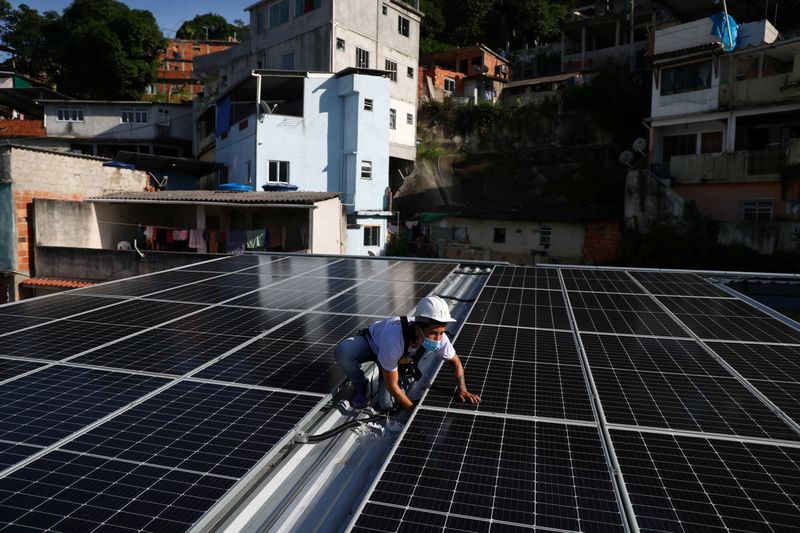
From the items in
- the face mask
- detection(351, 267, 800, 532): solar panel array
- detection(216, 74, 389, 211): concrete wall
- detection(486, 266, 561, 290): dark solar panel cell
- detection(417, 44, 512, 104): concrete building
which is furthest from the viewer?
detection(417, 44, 512, 104): concrete building

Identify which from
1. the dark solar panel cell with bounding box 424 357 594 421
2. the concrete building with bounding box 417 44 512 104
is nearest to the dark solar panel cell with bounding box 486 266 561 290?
the dark solar panel cell with bounding box 424 357 594 421

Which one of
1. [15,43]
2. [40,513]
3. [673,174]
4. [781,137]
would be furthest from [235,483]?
[15,43]

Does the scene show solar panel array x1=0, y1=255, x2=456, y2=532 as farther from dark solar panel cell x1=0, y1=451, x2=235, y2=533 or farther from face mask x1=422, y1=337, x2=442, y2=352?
face mask x1=422, y1=337, x2=442, y2=352

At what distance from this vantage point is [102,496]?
339 cm

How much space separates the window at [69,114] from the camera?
49.7 m

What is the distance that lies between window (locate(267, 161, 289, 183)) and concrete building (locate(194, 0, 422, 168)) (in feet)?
28.4

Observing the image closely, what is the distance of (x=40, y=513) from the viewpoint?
10.6ft

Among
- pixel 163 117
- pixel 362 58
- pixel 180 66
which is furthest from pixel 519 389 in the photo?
pixel 180 66

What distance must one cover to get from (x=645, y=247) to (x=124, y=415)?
32.0m

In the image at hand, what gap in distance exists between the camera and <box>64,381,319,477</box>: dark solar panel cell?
3.87 metres

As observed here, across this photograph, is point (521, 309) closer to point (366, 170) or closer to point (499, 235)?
point (499, 235)

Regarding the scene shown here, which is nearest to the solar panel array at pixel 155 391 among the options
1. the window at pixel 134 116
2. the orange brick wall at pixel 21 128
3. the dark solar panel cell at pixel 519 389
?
the dark solar panel cell at pixel 519 389

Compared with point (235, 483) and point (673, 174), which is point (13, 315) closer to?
point (235, 483)

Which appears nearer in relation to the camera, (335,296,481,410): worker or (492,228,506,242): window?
(335,296,481,410): worker
